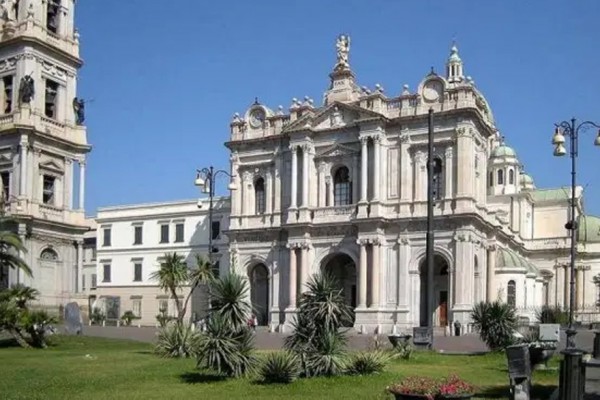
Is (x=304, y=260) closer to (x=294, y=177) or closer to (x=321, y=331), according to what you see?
(x=294, y=177)

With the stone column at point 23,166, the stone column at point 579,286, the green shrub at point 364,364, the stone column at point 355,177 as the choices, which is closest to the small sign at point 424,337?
the green shrub at point 364,364

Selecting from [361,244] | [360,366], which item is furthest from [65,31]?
[360,366]

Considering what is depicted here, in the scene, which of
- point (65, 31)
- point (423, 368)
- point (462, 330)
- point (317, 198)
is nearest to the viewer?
point (423, 368)

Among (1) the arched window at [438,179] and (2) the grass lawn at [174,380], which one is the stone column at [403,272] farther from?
(2) the grass lawn at [174,380]

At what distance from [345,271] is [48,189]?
73.7 feet

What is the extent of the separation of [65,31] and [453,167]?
28.4 metres

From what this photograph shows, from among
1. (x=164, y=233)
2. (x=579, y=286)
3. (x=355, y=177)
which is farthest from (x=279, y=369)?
(x=579, y=286)

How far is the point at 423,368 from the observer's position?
23.2 m

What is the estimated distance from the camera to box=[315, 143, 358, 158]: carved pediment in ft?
190

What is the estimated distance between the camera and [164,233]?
74000 millimetres

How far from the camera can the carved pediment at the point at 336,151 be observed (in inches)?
2275

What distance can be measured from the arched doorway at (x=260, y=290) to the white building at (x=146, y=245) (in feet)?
21.3

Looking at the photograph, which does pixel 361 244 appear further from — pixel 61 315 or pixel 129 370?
pixel 129 370

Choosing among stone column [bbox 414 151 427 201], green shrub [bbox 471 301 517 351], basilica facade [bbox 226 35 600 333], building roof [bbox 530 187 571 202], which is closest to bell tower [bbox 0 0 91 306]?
basilica facade [bbox 226 35 600 333]
